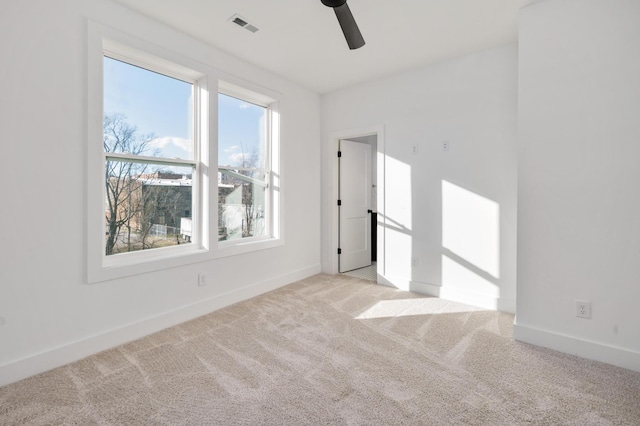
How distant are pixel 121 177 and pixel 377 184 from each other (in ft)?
9.63

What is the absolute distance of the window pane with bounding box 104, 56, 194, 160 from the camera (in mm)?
2605

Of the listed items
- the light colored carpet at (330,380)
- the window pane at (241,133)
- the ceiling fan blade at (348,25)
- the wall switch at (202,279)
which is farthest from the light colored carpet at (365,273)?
the ceiling fan blade at (348,25)

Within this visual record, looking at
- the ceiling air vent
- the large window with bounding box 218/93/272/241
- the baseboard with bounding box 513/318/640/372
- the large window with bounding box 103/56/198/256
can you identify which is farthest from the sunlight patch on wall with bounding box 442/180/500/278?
the large window with bounding box 103/56/198/256

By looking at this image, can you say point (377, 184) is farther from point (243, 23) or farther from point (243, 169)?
point (243, 23)

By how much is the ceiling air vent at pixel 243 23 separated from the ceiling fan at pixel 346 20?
Answer: 3.10ft

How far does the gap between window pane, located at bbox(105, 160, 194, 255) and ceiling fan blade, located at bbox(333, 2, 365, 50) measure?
6.52 feet

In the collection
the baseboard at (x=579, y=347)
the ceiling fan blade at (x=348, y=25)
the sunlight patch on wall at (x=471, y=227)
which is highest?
the ceiling fan blade at (x=348, y=25)

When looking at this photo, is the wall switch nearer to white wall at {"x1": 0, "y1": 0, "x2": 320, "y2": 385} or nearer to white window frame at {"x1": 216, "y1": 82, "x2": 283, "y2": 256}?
white wall at {"x1": 0, "y1": 0, "x2": 320, "y2": 385}

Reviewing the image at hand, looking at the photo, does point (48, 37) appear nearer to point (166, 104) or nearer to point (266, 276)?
point (166, 104)

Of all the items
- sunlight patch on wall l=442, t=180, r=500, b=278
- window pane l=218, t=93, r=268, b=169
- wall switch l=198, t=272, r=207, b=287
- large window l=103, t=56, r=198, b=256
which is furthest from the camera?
window pane l=218, t=93, r=268, b=169

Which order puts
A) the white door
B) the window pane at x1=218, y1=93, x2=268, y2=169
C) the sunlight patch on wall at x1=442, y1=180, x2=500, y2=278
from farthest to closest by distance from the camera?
the white door < the window pane at x1=218, y1=93, x2=268, y2=169 < the sunlight patch on wall at x1=442, y1=180, x2=500, y2=278

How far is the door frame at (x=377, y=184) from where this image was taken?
13.4 ft

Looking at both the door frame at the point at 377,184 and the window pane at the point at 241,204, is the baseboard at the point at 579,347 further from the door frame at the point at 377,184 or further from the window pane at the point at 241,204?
the window pane at the point at 241,204

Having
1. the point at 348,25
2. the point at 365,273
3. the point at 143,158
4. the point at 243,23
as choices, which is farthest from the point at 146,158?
the point at 365,273
